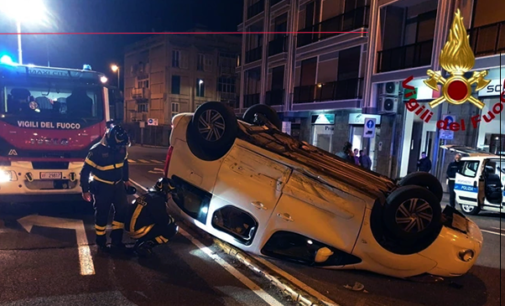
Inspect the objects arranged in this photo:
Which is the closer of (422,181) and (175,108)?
(422,181)

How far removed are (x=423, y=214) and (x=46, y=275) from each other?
419cm

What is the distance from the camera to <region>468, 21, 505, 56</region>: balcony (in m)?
11.1

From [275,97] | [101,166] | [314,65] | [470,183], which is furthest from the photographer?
[275,97]

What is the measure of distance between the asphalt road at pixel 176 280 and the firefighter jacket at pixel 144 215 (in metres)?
0.37

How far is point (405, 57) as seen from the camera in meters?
14.4

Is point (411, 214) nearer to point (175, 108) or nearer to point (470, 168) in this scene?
point (470, 168)

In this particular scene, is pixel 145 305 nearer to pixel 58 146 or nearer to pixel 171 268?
pixel 171 268

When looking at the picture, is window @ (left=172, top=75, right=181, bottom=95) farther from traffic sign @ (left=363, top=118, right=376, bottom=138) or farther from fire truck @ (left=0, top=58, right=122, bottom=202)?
fire truck @ (left=0, top=58, right=122, bottom=202)

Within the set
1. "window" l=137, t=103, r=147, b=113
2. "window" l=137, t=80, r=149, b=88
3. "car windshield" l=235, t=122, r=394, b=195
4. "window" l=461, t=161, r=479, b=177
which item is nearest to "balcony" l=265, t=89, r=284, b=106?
"window" l=461, t=161, r=479, b=177

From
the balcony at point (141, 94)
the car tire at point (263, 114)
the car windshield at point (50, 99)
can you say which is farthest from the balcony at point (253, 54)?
the car tire at point (263, 114)

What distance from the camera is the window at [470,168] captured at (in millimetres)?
8742

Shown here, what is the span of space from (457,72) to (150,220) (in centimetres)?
1201

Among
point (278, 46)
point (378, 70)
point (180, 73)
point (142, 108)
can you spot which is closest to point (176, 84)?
point (180, 73)

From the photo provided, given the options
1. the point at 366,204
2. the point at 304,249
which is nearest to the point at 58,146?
the point at 304,249
